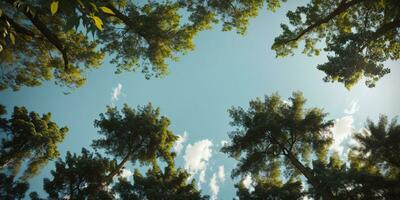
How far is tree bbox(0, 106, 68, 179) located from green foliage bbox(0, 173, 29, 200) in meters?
1.33

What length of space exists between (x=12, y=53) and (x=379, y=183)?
75.3 ft

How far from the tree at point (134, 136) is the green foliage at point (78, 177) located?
2260 millimetres

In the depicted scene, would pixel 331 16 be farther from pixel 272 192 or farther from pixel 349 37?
pixel 272 192

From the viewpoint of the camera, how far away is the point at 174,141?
22562 millimetres

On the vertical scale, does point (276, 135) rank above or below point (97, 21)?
above

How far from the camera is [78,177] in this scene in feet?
58.3

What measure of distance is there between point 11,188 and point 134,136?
30.8 feet

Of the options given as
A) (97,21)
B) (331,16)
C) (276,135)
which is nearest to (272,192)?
(276,135)

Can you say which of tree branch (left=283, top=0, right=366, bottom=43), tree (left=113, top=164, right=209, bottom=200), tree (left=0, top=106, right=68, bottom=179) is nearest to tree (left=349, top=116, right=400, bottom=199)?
tree branch (left=283, top=0, right=366, bottom=43)

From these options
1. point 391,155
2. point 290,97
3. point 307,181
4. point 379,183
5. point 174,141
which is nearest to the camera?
point 379,183

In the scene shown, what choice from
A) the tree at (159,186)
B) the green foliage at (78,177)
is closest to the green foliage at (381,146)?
the tree at (159,186)

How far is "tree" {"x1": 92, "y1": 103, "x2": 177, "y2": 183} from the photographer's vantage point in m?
20.5

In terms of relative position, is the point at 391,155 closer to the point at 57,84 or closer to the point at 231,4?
the point at 231,4

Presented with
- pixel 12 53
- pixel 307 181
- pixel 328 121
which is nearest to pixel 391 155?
pixel 328 121
